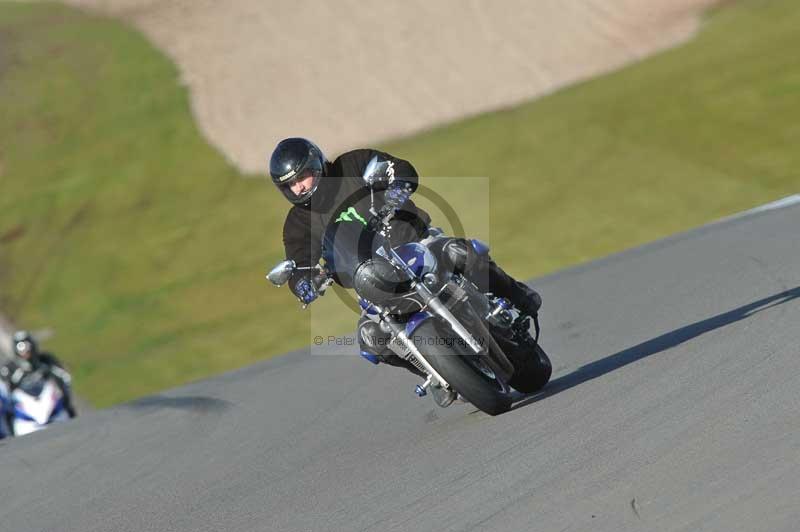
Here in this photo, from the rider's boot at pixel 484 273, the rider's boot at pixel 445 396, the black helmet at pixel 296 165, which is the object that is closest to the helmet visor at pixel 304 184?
the black helmet at pixel 296 165

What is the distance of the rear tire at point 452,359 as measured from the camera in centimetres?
651

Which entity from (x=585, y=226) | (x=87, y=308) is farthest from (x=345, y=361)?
(x=87, y=308)

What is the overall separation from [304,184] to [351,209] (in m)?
0.32

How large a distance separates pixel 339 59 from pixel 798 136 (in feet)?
45.9

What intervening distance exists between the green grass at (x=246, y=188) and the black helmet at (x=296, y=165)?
987 centimetres

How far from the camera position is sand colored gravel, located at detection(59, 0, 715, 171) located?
27.0 m

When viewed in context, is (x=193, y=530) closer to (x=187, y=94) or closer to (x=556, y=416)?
(x=556, y=416)

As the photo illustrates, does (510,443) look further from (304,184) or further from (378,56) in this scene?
(378,56)

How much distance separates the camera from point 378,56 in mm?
30188

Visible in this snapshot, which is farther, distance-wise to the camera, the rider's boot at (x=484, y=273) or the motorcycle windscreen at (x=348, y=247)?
the rider's boot at (x=484, y=273)

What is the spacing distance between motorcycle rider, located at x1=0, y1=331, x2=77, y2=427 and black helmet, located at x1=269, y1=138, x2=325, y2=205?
7643 millimetres

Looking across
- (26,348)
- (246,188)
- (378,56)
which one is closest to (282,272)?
(26,348)

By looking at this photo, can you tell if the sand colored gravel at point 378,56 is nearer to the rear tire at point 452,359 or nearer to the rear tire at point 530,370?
the rear tire at point 530,370

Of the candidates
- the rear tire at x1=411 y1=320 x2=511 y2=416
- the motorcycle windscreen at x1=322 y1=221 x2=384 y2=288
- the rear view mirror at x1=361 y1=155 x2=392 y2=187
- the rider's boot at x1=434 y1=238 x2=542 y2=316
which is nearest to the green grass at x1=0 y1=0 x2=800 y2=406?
A: the rider's boot at x1=434 y1=238 x2=542 y2=316
